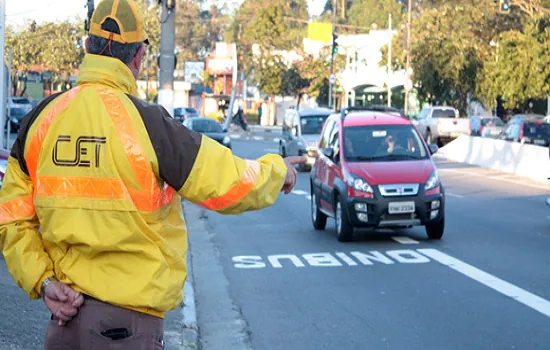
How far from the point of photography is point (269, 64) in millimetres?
77125

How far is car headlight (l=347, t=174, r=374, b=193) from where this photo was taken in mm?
13852

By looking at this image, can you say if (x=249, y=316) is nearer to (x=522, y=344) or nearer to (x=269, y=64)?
(x=522, y=344)

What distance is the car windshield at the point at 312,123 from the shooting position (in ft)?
97.1

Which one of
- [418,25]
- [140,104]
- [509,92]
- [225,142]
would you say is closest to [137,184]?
[140,104]

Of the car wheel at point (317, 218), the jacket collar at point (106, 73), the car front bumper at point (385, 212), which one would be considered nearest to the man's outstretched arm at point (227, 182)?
the jacket collar at point (106, 73)

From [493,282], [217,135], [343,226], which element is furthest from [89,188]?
[217,135]

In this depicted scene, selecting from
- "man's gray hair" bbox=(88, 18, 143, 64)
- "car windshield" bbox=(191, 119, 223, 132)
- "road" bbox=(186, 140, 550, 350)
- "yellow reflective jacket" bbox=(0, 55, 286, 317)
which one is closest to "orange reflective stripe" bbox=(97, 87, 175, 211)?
"yellow reflective jacket" bbox=(0, 55, 286, 317)

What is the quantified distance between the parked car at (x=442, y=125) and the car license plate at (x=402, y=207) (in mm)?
32093

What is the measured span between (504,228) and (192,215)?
635 centimetres

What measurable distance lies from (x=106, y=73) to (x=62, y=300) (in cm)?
85

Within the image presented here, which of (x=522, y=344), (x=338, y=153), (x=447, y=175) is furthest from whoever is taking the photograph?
(x=447, y=175)

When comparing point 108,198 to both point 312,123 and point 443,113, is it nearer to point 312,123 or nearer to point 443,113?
point 312,123

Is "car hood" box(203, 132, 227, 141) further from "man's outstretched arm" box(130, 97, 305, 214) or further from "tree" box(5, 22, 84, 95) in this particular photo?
"man's outstretched arm" box(130, 97, 305, 214)

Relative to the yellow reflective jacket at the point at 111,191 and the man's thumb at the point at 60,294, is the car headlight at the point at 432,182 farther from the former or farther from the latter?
the man's thumb at the point at 60,294
